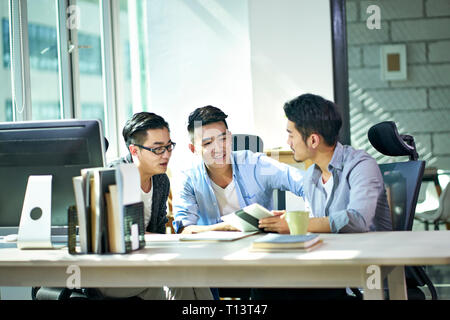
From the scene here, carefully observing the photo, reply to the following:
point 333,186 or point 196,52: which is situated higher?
point 196,52

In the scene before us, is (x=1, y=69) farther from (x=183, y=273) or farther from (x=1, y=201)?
(x=183, y=273)

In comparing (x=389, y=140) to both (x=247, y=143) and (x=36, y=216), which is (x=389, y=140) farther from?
(x=36, y=216)

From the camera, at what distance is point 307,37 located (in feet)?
17.0

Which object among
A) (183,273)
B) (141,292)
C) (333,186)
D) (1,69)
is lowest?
(141,292)

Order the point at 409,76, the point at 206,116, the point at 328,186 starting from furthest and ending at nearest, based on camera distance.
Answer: the point at 409,76 → the point at 206,116 → the point at 328,186

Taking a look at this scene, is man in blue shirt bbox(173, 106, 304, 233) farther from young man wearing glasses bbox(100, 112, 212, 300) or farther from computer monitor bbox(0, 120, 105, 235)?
computer monitor bbox(0, 120, 105, 235)

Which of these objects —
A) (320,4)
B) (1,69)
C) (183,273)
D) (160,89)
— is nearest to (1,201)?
(183,273)

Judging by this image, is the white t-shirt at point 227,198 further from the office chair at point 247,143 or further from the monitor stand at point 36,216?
the monitor stand at point 36,216

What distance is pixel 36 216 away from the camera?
218 cm

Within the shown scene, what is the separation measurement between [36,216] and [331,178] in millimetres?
1107

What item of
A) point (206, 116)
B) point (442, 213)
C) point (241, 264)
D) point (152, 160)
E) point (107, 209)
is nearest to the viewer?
point (241, 264)

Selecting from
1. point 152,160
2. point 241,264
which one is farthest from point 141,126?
point 241,264

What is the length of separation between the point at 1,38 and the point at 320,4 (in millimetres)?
2655

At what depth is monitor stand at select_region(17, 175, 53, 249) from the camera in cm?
215
